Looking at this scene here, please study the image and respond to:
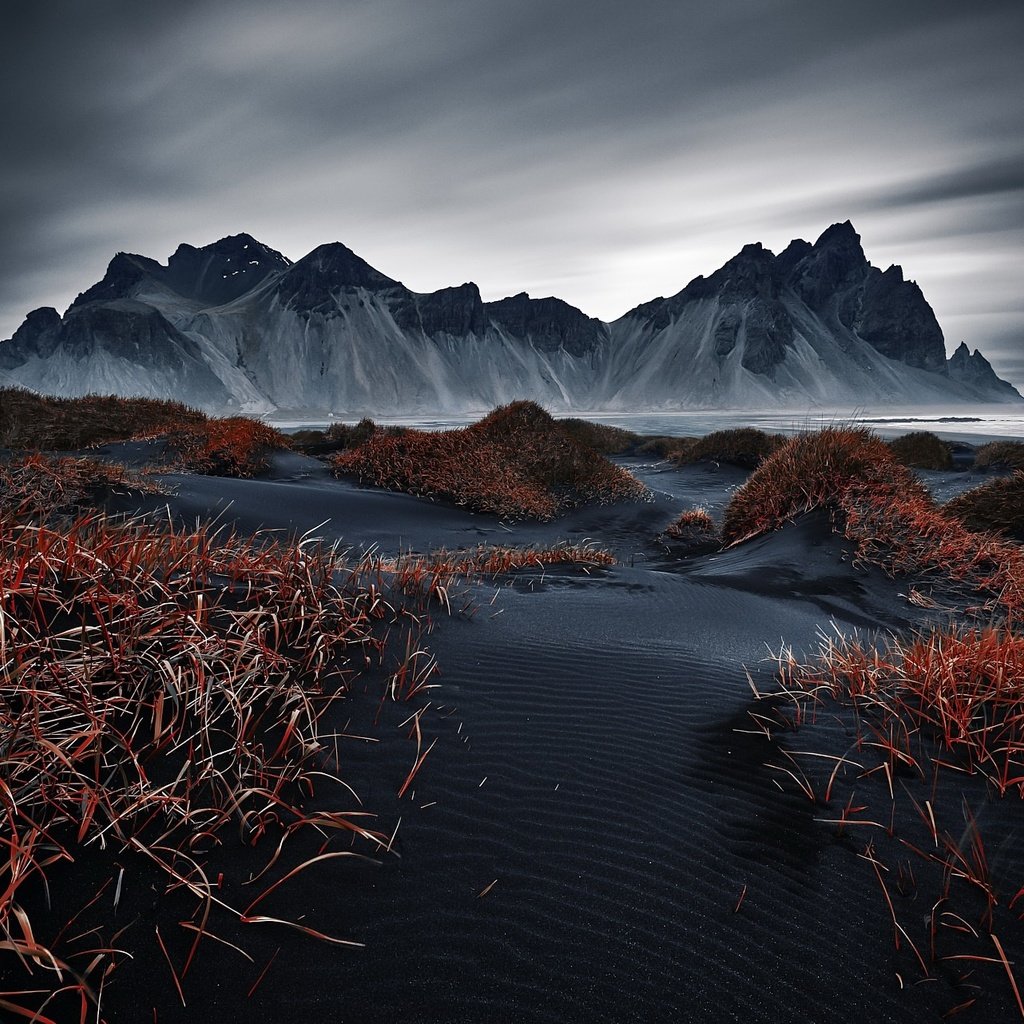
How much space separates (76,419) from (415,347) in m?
137

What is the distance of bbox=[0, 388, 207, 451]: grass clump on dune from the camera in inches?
664

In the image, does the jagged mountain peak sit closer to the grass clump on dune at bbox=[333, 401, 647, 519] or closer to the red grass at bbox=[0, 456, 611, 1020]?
the grass clump on dune at bbox=[333, 401, 647, 519]

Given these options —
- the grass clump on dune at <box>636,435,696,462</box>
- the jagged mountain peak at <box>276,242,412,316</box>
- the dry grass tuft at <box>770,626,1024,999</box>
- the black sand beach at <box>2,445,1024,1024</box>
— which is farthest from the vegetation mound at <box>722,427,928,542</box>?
the jagged mountain peak at <box>276,242,412,316</box>

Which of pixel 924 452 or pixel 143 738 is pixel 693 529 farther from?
pixel 924 452

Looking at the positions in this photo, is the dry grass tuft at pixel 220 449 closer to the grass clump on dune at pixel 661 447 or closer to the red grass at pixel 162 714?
the red grass at pixel 162 714

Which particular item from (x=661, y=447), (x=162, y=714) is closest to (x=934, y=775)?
(x=162, y=714)

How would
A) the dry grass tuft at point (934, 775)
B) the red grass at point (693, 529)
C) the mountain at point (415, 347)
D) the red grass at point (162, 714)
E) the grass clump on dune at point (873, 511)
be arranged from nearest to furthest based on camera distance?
the red grass at point (162, 714)
the dry grass tuft at point (934, 775)
the grass clump on dune at point (873, 511)
the red grass at point (693, 529)
the mountain at point (415, 347)

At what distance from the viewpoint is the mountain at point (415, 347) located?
116188 millimetres

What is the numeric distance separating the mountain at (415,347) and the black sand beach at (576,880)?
402ft

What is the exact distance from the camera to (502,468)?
1548cm

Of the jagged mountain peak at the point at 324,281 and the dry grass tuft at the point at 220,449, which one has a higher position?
the jagged mountain peak at the point at 324,281

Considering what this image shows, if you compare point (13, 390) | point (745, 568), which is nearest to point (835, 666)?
point (745, 568)

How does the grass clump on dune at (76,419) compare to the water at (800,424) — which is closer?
the water at (800,424)

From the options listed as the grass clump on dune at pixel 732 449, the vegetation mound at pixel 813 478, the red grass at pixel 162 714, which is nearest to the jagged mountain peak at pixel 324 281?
the grass clump on dune at pixel 732 449
